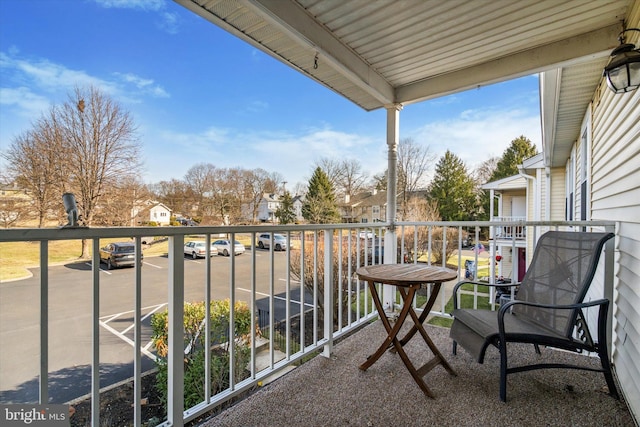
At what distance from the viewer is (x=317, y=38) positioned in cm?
229

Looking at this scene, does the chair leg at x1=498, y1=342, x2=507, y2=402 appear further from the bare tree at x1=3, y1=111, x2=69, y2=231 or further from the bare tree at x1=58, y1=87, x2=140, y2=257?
the bare tree at x1=58, y1=87, x2=140, y2=257

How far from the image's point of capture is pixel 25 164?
4.96m

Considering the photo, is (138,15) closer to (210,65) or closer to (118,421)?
(210,65)

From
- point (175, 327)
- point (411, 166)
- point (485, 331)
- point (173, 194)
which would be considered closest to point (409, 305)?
point (485, 331)

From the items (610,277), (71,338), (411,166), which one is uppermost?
(411,166)

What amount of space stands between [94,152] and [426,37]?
5924mm

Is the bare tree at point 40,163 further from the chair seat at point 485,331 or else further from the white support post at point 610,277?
the white support post at point 610,277

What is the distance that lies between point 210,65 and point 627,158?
17584mm

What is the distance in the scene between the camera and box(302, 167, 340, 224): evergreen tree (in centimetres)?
1805

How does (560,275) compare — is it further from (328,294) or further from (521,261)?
(521,261)

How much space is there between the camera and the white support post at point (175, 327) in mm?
1480

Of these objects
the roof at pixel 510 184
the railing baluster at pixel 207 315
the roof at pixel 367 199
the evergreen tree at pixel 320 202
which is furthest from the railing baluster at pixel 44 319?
the roof at pixel 367 199

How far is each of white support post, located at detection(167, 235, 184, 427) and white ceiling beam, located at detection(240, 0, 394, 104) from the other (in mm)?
1487

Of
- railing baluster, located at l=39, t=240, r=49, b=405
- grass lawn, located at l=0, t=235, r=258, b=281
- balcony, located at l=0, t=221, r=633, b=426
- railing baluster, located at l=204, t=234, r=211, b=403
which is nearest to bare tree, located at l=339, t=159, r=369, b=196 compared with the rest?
balcony, located at l=0, t=221, r=633, b=426
